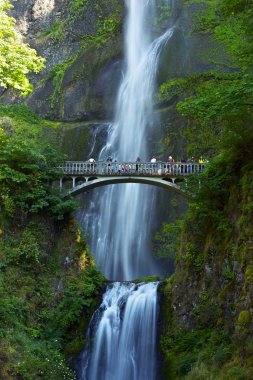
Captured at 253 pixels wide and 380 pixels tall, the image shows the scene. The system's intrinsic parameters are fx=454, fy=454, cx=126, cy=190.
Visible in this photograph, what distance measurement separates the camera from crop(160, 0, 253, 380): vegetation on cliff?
1352 centimetres

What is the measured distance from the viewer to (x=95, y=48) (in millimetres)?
39875

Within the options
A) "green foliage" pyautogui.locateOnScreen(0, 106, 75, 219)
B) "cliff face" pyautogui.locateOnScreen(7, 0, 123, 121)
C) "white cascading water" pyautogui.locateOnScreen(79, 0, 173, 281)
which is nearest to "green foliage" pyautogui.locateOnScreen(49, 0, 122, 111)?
"cliff face" pyautogui.locateOnScreen(7, 0, 123, 121)

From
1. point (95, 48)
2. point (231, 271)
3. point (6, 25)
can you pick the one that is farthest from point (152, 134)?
point (6, 25)

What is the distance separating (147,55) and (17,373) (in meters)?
28.4

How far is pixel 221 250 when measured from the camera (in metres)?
16.5

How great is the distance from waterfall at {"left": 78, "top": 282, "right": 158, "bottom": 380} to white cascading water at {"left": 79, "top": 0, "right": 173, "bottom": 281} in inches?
340

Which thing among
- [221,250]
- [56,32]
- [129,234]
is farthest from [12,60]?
[56,32]

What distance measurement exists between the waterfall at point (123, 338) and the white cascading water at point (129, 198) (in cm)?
864

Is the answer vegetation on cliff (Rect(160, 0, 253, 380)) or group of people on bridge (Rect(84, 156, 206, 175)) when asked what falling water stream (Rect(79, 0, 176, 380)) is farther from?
group of people on bridge (Rect(84, 156, 206, 175))

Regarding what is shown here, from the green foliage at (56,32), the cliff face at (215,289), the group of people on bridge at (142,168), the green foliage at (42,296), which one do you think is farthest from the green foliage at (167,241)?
the green foliage at (56,32)

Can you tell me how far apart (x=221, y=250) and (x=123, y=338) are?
224 inches

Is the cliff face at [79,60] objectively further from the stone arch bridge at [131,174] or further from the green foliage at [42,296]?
the green foliage at [42,296]

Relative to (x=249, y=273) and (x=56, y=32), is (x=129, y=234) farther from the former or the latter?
(x=56, y=32)

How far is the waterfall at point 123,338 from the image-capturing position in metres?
17.5
